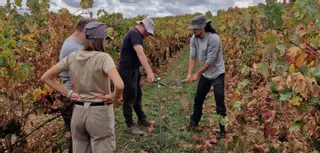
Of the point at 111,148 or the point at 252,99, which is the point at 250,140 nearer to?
the point at 252,99

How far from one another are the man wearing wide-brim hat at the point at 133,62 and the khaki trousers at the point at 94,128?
75.4 inches

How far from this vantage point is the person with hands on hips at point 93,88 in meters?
3.01

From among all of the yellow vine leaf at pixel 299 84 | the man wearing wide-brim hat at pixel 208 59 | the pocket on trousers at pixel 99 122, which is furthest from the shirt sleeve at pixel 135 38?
the yellow vine leaf at pixel 299 84

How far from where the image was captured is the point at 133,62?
5418mm

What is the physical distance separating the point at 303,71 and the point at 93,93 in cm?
182

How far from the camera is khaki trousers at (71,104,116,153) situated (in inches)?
123

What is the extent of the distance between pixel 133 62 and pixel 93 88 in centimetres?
235

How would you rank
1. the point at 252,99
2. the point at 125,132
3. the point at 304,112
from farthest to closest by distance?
1. the point at 125,132
2. the point at 252,99
3. the point at 304,112

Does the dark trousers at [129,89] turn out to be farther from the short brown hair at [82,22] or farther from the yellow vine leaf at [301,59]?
the yellow vine leaf at [301,59]

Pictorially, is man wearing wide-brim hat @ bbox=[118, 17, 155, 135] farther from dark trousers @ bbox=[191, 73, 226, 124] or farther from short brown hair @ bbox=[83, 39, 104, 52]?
short brown hair @ bbox=[83, 39, 104, 52]

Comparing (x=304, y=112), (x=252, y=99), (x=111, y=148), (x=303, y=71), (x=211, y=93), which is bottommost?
(x=211, y=93)

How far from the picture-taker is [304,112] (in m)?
1.95

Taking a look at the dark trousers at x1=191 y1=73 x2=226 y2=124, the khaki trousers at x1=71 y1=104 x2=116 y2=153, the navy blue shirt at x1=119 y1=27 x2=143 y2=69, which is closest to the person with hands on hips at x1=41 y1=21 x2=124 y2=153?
the khaki trousers at x1=71 y1=104 x2=116 y2=153

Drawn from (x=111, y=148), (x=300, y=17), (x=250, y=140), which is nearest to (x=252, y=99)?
(x=250, y=140)
